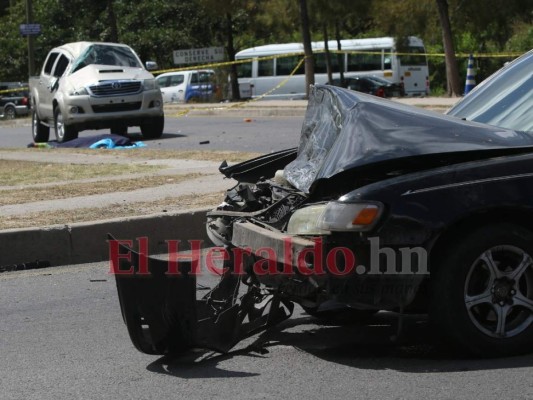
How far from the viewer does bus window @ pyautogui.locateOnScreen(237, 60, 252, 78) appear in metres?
43.9

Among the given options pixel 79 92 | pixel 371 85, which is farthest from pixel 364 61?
pixel 79 92

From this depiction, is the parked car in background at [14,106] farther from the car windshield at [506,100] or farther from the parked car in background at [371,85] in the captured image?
the car windshield at [506,100]

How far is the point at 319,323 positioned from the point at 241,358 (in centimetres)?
86

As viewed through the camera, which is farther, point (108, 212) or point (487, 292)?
point (108, 212)

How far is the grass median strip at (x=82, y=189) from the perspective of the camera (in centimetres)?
1077

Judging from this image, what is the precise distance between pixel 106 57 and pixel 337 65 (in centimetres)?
2318

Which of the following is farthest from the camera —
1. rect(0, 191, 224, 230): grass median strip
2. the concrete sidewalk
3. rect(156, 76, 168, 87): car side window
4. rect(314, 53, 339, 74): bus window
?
rect(314, 53, 339, 74): bus window

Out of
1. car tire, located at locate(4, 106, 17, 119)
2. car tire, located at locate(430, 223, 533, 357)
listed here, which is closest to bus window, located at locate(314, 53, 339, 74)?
car tire, located at locate(4, 106, 17, 119)

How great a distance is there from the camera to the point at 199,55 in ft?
132

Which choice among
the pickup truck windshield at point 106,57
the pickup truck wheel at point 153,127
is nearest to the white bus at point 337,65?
the pickup truck windshield at point 106,57

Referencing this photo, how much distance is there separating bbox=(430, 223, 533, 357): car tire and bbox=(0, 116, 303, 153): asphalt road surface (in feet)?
34.6

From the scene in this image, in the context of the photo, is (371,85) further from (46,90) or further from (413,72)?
(46,90)

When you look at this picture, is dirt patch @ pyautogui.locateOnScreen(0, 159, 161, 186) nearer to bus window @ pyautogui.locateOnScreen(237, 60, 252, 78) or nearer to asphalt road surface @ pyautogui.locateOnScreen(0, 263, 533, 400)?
asphalt road surface @ pyautogui.locateOnScreen(0, 263, 533, 400)

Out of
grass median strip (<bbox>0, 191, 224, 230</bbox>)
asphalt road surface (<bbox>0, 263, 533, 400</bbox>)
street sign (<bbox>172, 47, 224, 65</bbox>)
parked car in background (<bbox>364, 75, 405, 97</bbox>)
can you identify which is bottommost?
parked car in background (<bbox>364, 75, 405, 97</bbox>)
